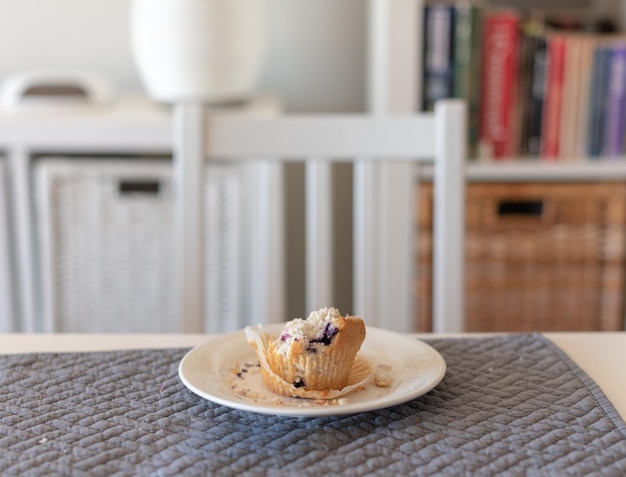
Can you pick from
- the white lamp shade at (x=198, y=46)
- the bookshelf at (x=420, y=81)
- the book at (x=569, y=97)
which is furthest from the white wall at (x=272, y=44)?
the book at (x=569, y=97)

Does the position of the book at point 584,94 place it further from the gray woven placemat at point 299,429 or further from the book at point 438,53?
the gray woven placemat at point 299,429

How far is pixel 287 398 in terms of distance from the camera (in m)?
0.81

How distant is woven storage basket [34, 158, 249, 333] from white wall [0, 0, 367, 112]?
405mm

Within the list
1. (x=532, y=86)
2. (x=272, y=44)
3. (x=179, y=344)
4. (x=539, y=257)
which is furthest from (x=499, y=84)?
(x=179, y=344)

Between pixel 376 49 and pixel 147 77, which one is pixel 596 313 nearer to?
pixel 376 49

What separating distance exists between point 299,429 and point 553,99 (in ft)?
4.02

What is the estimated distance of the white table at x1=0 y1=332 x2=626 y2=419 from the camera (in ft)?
3.07

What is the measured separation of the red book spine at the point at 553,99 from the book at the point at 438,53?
194 mm

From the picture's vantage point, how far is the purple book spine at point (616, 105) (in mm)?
1766

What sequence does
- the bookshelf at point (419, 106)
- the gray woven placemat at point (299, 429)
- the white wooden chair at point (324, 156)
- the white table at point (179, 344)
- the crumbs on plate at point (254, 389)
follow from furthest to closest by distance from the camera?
the bookshelf at point (419, 106), the white wooden chair at point (324, 156), the white table at point (179, 344), the crumbs on plate at point (254, 389), the gray woven placemat at point (299, 429)

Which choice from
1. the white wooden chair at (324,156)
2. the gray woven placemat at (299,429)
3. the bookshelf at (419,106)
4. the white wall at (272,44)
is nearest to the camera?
the gray woven placemat at (299,429)

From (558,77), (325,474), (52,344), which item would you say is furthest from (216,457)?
(558,77)

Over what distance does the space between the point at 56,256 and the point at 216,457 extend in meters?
1.19

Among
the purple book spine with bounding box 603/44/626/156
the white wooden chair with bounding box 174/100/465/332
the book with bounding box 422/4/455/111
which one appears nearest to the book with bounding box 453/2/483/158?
the book with bounding box 422/4/455/111
